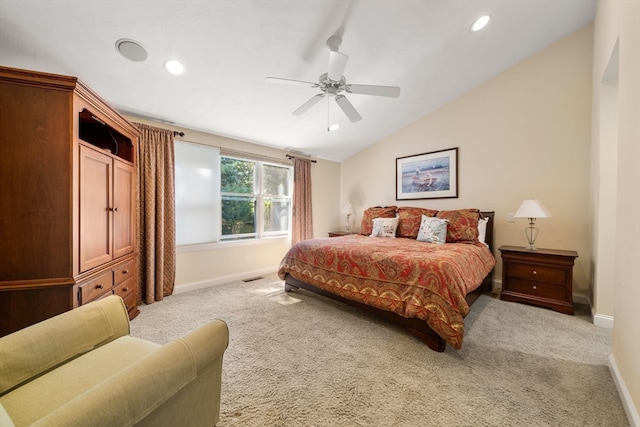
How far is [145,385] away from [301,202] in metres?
4.01

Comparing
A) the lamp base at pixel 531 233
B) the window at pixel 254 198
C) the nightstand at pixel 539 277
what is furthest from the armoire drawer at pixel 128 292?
the lamp base at pixel 531 233

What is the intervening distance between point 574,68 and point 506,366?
11.6ft

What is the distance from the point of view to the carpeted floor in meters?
1.37

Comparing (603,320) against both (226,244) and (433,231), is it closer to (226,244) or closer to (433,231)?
(433,231)

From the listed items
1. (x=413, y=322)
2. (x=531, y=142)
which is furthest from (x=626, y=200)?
(x=531, y=142)

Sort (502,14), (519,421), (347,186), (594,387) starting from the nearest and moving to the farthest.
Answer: (519,421) → (594,387) → (502,14) → (347,186)

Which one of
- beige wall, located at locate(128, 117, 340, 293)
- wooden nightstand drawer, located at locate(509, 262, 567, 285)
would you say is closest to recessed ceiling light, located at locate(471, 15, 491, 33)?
wooden nightstand drawer, located at locate(509, 262, 567, 285)

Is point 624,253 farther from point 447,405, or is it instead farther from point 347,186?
point 347,186

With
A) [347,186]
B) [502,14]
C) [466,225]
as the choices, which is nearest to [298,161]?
[347,186]

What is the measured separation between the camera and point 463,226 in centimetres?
327

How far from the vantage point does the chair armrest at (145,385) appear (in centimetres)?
60

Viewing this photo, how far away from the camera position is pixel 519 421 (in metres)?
1.32

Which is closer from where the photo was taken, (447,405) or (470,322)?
(447,405)

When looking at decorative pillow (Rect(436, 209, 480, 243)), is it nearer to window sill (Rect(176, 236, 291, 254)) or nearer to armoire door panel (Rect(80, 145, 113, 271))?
window sill (Rect(176, 236, 291, 254))
